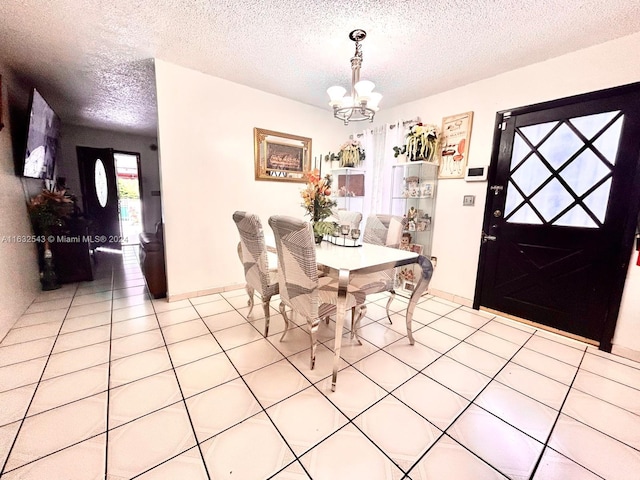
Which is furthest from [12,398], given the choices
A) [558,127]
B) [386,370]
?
[558,127]

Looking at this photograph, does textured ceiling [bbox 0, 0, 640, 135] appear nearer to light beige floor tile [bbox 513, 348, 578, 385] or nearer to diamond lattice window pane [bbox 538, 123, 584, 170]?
diamond lattice window pane [bbox 538, 123, 584, 170]

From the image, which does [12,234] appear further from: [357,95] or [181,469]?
[357,95]

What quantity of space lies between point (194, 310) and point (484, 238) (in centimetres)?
327

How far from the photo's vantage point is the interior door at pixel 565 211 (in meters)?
Result: 2.07

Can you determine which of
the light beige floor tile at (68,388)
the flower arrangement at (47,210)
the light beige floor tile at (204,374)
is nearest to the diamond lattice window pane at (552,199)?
the light beige floor tile at (204,374)

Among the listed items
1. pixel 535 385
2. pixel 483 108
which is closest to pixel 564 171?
pixel 483 108

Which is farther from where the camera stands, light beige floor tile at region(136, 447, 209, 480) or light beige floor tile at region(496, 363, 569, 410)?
light beige floor tile at region(496, 363, 569, 410)

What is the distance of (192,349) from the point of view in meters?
2.04

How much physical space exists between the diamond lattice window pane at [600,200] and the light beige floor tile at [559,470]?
1.94 metres

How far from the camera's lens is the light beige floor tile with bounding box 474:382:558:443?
4.58 ft

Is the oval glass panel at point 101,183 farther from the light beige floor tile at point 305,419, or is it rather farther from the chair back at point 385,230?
the light beige floor tile at point 305,419

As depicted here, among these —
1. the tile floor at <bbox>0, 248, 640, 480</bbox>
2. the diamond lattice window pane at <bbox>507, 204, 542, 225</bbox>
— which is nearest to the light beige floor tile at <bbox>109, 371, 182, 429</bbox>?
the tile floor at <bbox>0, 248, 640, 480</bbox>

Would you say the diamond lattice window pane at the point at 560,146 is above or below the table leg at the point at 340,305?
above

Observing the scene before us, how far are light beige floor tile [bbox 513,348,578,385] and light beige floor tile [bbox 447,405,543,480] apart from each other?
0.76 metres
